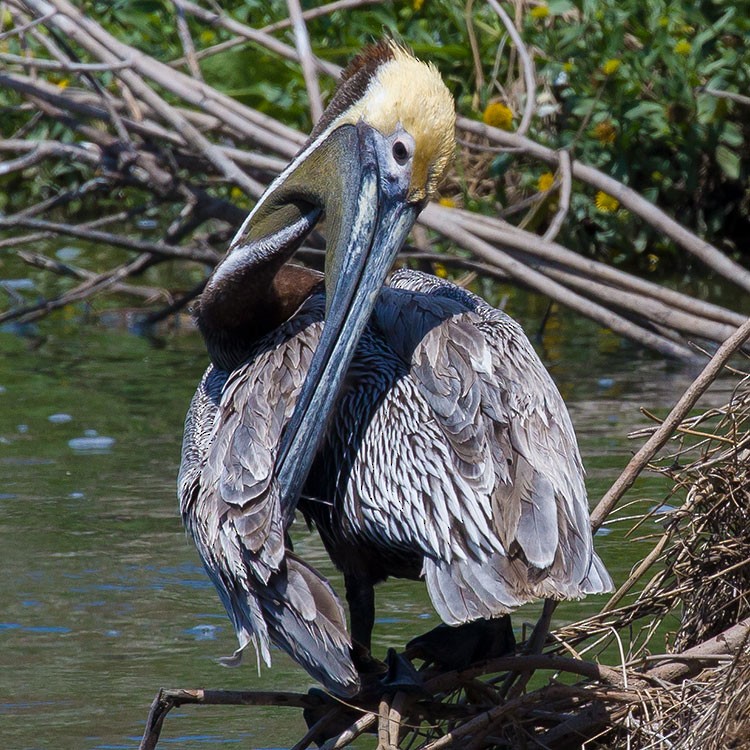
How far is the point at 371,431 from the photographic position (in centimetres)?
330

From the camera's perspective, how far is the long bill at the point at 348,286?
319 cm

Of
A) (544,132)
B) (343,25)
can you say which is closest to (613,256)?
(544,132)

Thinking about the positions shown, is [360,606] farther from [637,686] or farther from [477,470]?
[637,686]

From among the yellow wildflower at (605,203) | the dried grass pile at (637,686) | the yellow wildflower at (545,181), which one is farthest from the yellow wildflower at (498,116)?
the dried grass pile at (637,686)

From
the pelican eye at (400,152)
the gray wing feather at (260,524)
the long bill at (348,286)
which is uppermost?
the pelican eye at (400,152)

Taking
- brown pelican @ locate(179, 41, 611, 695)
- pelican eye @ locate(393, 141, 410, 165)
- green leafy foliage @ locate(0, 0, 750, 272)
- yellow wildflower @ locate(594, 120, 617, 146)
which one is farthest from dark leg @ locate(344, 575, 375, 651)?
yellow wildflower @ locate(594, 120, 617, 146)

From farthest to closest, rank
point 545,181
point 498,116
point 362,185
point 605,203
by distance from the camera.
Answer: point 605,203, point 545,181, point 498,116, point 362,185

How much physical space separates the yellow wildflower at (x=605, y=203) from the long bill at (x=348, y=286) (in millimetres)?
4547

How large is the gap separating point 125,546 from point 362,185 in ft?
6.34

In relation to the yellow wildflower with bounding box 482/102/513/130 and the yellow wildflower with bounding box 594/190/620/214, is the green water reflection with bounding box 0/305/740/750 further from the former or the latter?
the yellow wildflower with bounding box 482/102/513/130

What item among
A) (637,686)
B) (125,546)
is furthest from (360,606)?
(125,546)

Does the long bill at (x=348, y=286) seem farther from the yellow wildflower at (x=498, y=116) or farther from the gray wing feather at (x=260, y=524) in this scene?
the yellow wildflower at (x=498, y=116)

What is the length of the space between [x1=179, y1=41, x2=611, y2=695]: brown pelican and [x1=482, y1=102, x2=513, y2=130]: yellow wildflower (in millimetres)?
3973

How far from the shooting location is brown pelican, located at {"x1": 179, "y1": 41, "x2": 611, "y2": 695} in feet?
9.96
